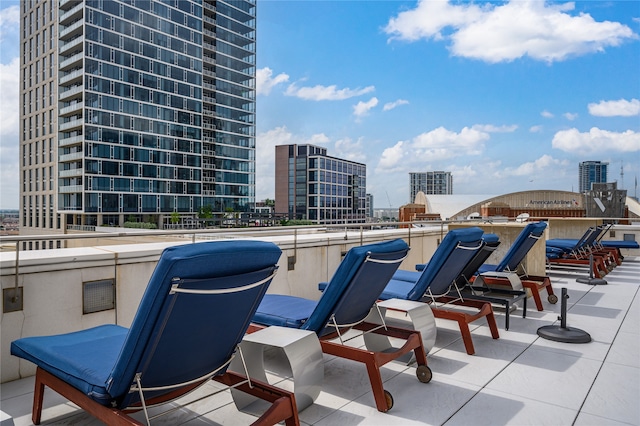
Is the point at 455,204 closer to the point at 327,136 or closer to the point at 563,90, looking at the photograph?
the point at 563,90

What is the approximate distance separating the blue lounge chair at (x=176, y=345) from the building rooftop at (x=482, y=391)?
409 millimetres

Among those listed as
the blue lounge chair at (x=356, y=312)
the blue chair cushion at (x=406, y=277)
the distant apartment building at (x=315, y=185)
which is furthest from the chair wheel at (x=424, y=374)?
the distant apartment building at (x=315, y=185)

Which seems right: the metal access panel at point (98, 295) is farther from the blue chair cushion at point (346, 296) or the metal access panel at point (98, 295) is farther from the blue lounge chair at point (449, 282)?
the blue lounge chair at point (449, 282)

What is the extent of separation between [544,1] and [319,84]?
10205cm

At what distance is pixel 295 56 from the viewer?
10775cm

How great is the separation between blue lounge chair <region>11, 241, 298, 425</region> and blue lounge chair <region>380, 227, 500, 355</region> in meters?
1.95

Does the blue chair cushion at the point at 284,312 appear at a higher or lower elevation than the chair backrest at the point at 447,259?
lower

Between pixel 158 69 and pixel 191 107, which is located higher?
pixel 158 69

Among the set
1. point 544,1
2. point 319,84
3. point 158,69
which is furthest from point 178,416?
point 319,84

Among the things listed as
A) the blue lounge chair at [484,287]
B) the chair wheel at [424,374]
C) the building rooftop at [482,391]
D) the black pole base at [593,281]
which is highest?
the blue lounge chair at [484,287]

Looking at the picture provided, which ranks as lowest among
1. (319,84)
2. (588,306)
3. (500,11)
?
(588,306)

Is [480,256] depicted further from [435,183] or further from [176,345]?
[435,183]

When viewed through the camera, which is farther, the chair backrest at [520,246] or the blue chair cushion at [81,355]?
the chair backrest at [520,246]

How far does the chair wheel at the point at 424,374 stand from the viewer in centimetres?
298
